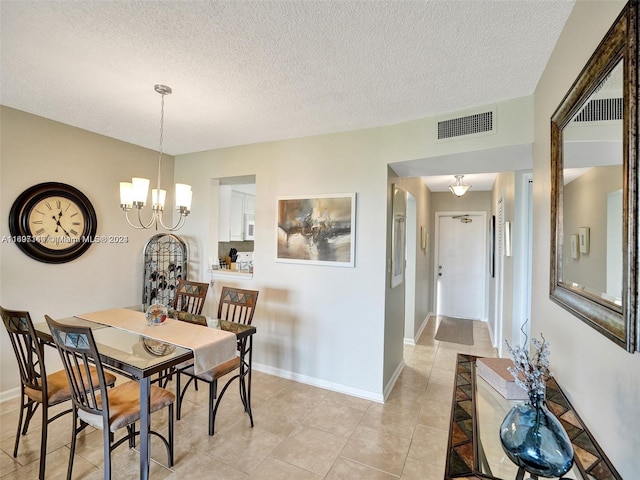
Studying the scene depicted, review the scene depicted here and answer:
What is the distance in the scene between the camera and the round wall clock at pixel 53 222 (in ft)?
8.86

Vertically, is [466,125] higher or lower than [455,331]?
higher

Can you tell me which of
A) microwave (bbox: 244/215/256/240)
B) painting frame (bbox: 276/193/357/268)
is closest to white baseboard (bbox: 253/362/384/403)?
painting frame (bbox: 276/193/357/268)

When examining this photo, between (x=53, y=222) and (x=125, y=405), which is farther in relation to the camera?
(x=53, y=222)

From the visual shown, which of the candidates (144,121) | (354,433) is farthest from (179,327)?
(144,121)

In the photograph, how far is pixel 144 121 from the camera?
288cm

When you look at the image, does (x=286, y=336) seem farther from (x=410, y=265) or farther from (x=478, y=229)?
(x=478, y=229)

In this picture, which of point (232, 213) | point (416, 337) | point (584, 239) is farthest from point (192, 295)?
point (416, 337)

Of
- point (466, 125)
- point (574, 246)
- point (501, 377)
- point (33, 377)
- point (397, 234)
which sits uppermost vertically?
point (466, 125)

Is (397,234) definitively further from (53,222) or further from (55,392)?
(53,222)

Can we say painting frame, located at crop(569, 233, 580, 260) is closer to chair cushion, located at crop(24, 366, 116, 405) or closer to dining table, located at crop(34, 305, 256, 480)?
dining table, located at crop(34, 305, 256, 480)

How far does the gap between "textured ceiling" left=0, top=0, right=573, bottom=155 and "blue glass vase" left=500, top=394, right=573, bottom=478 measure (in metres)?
1.67

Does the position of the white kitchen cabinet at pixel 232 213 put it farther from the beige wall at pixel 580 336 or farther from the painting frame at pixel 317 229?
the beige wall at pixel 580 336

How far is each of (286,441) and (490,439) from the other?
64.7 inches

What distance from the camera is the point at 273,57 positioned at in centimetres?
184
